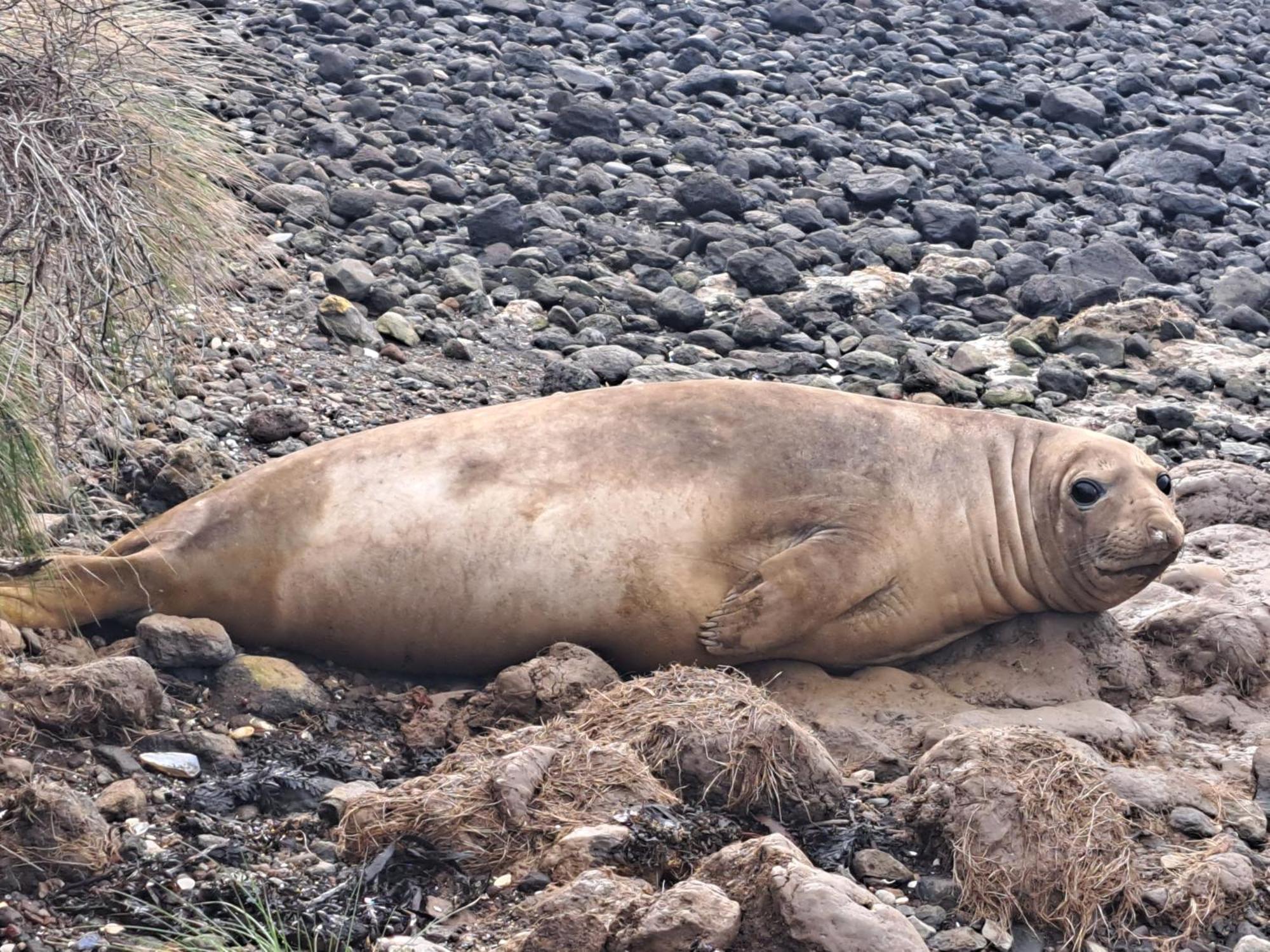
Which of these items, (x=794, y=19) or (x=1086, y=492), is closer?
(x=1086, y=492)

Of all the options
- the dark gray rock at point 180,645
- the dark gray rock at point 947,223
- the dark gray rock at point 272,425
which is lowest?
the dark gray rock at point 180,645

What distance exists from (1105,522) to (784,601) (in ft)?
4.29

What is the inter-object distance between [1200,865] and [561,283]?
6.07 m

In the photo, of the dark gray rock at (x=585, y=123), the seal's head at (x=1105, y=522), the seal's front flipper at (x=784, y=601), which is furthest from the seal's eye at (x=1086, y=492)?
the dark gray rock at (x=585, y=123)

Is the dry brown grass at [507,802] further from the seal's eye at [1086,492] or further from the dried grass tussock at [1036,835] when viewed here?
the seal's eye at [1086,492]

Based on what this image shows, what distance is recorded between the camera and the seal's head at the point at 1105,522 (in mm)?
6059

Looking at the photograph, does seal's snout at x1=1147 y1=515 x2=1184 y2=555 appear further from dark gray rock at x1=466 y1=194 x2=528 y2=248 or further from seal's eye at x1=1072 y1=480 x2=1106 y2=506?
dark gray rock at x1=466 y1=194 x2=528 y2=248

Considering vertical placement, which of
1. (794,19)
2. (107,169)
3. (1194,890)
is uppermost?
(107,169)

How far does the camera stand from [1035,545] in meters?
6.28

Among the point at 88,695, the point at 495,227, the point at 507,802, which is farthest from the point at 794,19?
the point at 507,802

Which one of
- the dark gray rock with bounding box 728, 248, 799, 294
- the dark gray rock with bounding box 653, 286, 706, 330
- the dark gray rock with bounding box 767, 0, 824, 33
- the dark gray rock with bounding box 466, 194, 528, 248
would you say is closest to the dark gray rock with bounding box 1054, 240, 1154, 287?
the dark gray rock with bounding box 728, 248, 799, 294

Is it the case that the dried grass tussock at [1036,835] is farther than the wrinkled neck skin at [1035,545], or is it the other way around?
the wrinkled neck skin at [1035,545]

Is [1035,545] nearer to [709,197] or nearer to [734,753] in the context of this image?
[734,753]

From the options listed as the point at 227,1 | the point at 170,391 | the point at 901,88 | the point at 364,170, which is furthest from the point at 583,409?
Answer: the point at 901,88
